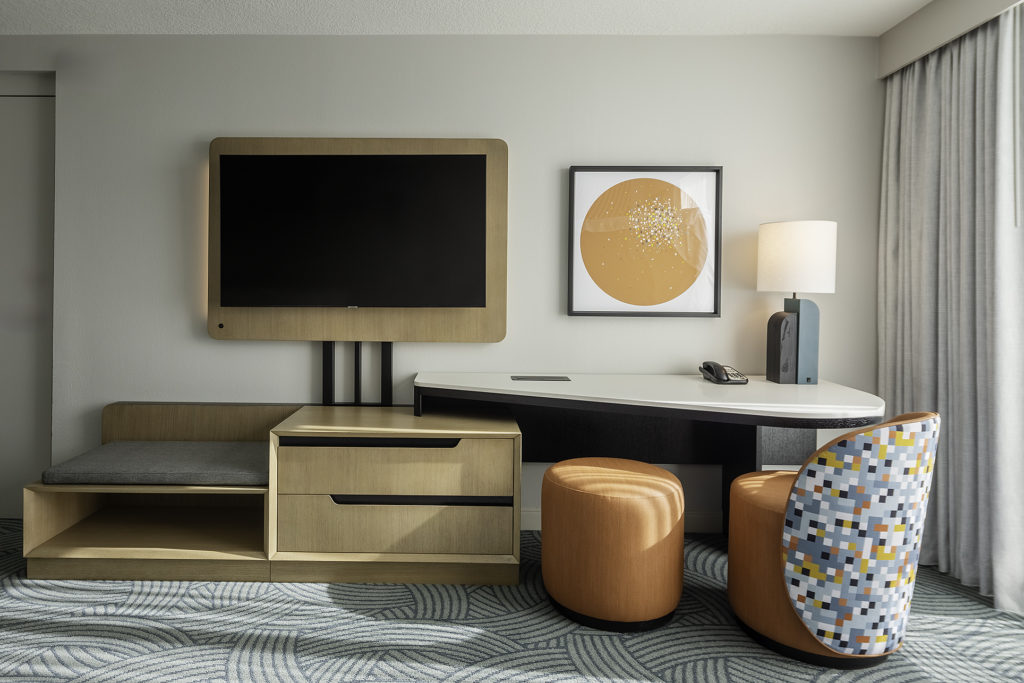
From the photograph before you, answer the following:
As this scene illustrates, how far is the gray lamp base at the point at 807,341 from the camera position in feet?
8.76

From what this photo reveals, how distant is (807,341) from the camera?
2.68 metres

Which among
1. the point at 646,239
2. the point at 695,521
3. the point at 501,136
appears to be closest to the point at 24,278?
the point at 501,136

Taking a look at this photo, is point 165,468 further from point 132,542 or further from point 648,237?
point 648,237

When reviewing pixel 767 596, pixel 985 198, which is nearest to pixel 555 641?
pixel 767 596

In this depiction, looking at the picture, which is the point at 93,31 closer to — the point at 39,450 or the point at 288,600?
the point at 39,450

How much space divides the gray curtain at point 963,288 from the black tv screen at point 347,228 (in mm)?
1866

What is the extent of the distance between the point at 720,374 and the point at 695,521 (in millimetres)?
819

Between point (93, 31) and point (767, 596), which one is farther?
point (93, 31)

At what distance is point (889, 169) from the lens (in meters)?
2.83

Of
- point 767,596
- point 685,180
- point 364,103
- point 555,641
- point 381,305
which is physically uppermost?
→ point 364,103

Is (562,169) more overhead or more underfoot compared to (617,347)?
more overhead

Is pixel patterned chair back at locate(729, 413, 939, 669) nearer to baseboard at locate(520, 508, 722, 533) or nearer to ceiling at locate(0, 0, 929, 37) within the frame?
baseboard at locate(520, 508, 722, 533)

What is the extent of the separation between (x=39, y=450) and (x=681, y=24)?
3643 mm

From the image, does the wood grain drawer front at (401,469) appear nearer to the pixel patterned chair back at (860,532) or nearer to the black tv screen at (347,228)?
the black tv screen at (347,228)
